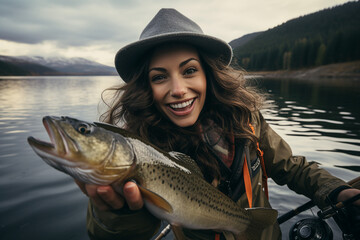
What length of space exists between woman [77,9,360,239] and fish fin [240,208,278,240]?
147 millimetres

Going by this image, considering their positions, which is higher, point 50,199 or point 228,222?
point 228,222

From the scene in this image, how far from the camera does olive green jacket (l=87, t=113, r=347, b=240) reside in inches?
76.0

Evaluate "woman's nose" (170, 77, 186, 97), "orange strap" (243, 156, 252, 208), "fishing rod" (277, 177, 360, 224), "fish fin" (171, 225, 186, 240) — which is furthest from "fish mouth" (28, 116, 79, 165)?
"fishing rod" (277, 177, 360, 224)

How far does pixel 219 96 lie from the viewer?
2.88 m

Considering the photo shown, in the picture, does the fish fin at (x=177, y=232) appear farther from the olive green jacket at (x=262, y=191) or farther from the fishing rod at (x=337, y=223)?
the fishing rod at (x=337, y=223)

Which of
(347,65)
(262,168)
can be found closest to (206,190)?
(262,168)

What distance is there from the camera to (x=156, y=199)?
1.76 m

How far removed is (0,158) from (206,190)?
7.43m

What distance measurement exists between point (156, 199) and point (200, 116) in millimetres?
1361

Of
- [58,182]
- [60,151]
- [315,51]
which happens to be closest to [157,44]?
[60,151]

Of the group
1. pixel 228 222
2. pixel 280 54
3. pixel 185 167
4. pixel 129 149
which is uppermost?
pixel 280 54

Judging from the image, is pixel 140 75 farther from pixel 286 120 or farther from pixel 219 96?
pixel 286 120

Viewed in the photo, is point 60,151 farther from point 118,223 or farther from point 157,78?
point 157,78

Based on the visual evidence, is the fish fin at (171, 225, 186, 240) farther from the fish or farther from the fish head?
the fish head
